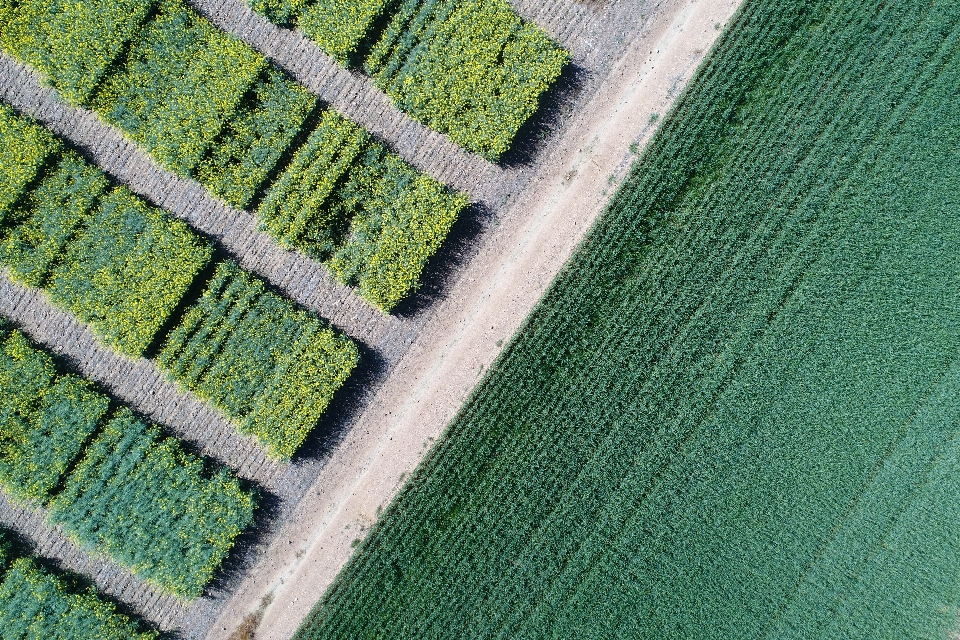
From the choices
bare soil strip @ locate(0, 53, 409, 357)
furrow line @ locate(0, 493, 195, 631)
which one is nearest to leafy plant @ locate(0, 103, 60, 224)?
bare soil strip @ locate(0, 53, 409, 357)

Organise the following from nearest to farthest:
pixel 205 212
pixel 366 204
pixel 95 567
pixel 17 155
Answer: pixel 17 155
pixel 366 204
pixel 95 567
pixel 205 212

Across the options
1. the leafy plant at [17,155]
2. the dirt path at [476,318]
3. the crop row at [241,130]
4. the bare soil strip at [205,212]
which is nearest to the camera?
the leafy plant at [17,155]

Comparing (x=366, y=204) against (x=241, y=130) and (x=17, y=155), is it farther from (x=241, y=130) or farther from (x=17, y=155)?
(x=17, y=155)

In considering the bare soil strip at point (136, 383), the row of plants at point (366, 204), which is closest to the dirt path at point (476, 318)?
the row of plants at point (366, 204)

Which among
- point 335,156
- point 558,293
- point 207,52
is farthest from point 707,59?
point 207,52

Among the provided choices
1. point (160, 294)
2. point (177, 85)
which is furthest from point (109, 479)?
point (177, 85)

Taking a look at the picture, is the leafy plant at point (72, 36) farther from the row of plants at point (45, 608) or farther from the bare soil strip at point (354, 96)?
the row of plants at point (45, 608)
